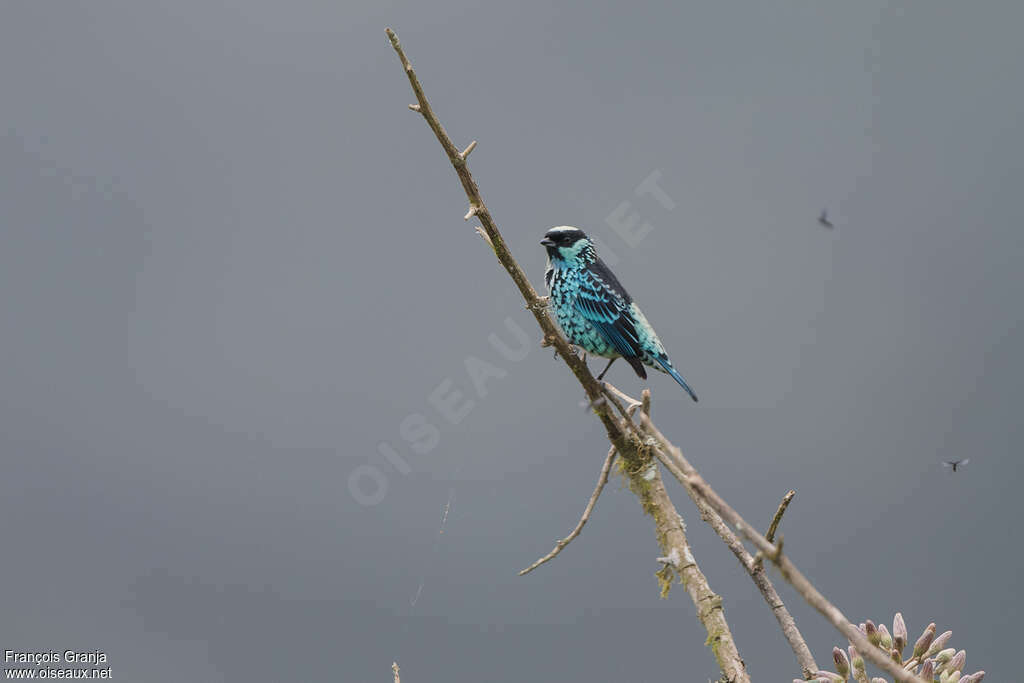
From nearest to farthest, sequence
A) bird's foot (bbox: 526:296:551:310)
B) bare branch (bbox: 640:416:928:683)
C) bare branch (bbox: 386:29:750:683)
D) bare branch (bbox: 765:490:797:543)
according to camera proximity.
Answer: bare branch (bbox: 640:416:928:683), bare branch (bbox: 765:490:797:543), bare branch (bbox: 386:29:750:683), bird's foot (bbox: 526:296:551:310)

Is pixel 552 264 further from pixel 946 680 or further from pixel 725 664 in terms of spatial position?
pixel 946 680

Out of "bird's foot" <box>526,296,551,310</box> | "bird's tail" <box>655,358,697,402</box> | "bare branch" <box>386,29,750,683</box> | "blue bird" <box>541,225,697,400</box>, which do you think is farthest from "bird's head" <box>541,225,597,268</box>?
"bird's foot" <box>526,296,551,310</box>

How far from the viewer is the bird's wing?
3.54 meters

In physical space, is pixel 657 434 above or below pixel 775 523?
above

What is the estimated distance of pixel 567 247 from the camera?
3814mm

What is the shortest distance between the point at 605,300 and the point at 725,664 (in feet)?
5.49

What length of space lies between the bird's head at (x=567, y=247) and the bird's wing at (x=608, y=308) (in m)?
0.06

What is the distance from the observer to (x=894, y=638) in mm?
1792

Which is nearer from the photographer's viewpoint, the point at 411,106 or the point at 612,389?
the point at 411,106

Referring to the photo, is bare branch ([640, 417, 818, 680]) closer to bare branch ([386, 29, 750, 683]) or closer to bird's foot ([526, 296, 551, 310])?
bare branch ([386, 29, 750, 683])

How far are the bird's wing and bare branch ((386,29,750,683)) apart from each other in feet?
2.20

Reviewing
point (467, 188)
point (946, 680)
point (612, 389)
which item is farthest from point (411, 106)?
point (946, 680)

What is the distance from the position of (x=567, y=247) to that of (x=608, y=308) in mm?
357

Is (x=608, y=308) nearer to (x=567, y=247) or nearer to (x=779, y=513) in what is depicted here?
(x=567, y=247)
